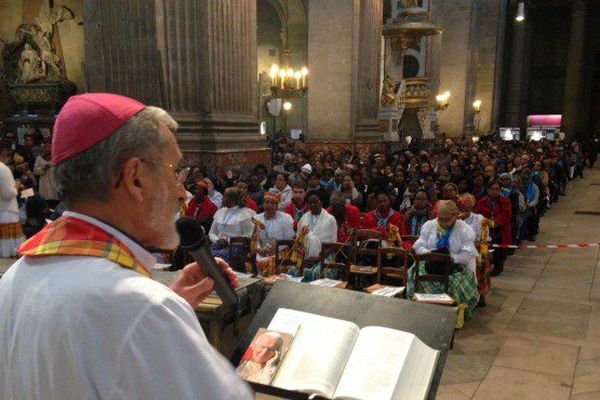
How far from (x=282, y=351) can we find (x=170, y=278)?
91 centimetres

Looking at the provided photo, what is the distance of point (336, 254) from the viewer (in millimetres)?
6227

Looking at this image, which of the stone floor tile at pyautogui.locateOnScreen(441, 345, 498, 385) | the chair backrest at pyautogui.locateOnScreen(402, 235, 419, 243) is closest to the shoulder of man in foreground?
the stone floor tile at pyautogui.locateOnScreen(441, 345, 498, 385)

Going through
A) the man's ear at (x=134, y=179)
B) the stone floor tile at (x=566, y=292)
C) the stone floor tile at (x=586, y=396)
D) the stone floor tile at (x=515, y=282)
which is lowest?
the stone floor tile at (x=515, y=282)

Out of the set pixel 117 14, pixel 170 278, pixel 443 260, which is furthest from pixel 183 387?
pixel 117 14

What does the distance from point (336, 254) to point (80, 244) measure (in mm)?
5299

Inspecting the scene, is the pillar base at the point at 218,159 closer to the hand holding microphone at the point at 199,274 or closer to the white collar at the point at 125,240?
the hand holding microphone at the point at 199,274

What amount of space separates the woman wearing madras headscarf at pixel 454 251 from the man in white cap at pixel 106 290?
196 inches

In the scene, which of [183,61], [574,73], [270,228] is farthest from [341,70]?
[574,73]

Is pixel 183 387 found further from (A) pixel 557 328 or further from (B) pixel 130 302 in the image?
(A) pixel 557 328

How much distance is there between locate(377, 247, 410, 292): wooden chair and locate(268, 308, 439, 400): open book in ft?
12.1

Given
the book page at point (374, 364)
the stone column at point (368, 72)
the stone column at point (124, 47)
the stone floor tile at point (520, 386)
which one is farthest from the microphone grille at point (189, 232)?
the stone column at point (368, 72)

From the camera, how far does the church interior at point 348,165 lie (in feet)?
16.6

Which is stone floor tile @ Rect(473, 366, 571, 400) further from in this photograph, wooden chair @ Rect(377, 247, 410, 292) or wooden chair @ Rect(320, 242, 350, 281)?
wooden chair @ Rect(320, 242, 350, 281)

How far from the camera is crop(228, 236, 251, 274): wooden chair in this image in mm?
6375
